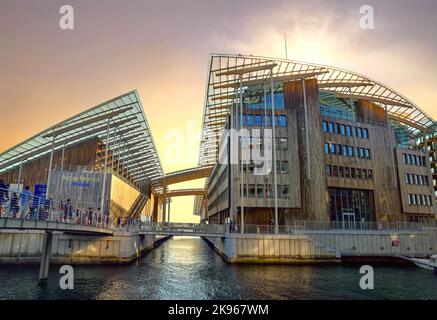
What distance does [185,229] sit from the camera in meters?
35.0

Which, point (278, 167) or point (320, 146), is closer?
point (278, 167)

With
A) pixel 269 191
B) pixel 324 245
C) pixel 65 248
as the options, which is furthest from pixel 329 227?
pixel 65 248

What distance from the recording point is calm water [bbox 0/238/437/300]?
18203 millimetres

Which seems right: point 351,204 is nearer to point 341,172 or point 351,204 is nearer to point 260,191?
point 341,172

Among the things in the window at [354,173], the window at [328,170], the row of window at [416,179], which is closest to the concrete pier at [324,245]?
the window at [328,170]

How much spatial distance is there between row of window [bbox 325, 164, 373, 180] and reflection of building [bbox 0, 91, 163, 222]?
27763 mm

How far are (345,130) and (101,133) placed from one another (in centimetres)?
3648

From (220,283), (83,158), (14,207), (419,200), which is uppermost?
(83,158)

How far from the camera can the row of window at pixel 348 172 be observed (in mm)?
42062

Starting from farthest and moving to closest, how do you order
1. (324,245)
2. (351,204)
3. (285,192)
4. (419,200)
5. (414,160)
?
1. (414,160)
2. (419,200)
3. (351,204)
4. (285,192)
5. (324,245)

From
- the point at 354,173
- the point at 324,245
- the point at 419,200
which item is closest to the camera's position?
the point at 324,245

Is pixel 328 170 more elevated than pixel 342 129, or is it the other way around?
pixel 342 129

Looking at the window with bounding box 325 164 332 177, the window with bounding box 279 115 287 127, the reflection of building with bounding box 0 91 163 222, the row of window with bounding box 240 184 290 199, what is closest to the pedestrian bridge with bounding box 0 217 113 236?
the reflection of building with bounding box 0 91 163 222
